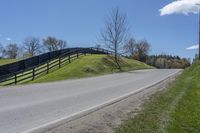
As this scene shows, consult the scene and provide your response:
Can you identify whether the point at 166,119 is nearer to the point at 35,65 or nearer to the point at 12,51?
the point at 35,65

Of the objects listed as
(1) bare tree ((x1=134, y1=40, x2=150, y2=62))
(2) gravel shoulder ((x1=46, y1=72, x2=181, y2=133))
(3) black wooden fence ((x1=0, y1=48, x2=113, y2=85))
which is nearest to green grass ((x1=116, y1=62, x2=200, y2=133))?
(2) gravel shoulder ((x1=46, y1=72, x2=181, y2=133))

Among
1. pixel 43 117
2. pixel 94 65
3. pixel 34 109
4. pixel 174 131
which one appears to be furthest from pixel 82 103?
pixel 94 65

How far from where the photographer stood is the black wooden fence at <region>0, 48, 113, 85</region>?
36.4 metres

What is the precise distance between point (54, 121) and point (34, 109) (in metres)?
2.38

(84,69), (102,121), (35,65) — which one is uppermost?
(35,65)

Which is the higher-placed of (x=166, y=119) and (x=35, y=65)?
(x=35, y=65)

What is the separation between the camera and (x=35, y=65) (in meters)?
46.4

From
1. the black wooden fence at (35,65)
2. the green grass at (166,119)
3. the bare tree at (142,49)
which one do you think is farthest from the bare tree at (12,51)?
the green grass at (166,119)

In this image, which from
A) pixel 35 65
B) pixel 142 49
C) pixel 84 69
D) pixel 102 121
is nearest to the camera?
pixel 102 121

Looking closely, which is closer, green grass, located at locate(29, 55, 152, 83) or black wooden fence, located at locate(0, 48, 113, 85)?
black wooden fence, located at locate(0, 48, 113, 85)

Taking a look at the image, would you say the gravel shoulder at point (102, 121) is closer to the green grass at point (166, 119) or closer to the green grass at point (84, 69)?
the green grass at point (166, 119)

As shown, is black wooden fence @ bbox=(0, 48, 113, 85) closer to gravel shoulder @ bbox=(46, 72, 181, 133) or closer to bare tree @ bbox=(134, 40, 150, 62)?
gravel shoulder @ bbox=(46, 72, 181, 133)

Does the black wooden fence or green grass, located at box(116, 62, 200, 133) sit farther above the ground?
the black wooden fence

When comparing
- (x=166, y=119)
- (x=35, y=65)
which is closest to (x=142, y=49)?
(x=35, y=65)
